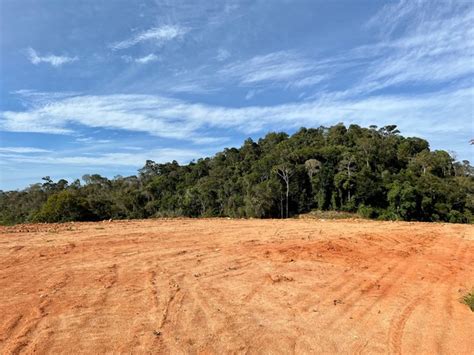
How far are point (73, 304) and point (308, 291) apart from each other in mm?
3548

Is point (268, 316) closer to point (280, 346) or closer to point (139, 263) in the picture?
point (280, 346)

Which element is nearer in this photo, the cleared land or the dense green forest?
the cleared land

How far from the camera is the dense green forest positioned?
3541 centimetres

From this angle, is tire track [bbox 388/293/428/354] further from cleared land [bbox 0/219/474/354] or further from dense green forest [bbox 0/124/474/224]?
dense green forest [bbox 0/124/474/224]

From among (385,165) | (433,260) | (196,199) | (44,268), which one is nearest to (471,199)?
(385,165)

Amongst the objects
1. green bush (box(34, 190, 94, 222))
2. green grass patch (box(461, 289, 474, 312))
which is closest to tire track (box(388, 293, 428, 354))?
green grass patch (box(461, 289, 474, 312))

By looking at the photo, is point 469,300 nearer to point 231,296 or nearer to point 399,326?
point 399,326

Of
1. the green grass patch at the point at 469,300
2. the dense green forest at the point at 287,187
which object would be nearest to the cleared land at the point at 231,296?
the green grass patch at the point at 469,300

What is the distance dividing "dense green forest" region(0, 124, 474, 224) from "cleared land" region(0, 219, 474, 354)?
20.8 m

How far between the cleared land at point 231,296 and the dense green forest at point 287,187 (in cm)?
2076

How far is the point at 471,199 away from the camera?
38594 mm

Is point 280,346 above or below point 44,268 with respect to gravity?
below

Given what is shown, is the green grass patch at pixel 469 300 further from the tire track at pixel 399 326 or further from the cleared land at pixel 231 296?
the tire track at pixel 399 326

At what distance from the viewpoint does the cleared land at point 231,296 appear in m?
4.50
